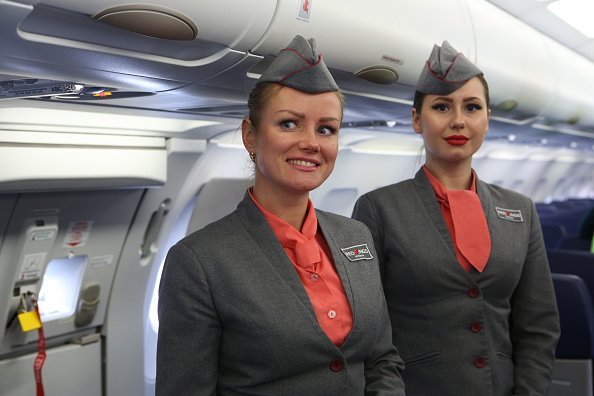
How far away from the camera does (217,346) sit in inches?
59.3

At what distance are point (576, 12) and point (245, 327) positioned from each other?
3095 mm

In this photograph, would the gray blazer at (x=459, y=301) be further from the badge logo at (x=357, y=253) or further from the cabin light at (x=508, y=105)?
the cabin light at (x=508, y=105)

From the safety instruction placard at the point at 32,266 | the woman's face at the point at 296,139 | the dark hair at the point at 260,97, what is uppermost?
the dark hair at the point at 260,97

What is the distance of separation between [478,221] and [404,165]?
139 inches

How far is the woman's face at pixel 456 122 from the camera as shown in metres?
2.07

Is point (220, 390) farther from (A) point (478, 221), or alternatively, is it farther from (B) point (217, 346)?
(A) point (478, 221)

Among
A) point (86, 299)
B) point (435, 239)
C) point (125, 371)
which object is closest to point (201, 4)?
point (435, 239)

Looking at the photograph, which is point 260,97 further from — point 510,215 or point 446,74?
point 510,215

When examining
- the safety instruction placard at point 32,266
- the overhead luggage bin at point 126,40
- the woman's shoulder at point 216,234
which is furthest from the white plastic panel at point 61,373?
the woman's shoulder at point 216,234

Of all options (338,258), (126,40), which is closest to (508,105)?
(338,258)

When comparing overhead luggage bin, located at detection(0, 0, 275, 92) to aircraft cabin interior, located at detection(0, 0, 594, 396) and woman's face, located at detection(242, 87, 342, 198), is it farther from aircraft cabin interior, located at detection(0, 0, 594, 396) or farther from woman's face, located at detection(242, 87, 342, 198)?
woman's face, located at detection(242, 87, 342, 198)

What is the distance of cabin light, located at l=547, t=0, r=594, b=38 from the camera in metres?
3.40

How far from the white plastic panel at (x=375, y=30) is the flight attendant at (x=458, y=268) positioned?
24 centimetres

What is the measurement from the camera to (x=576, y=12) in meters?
3.60
